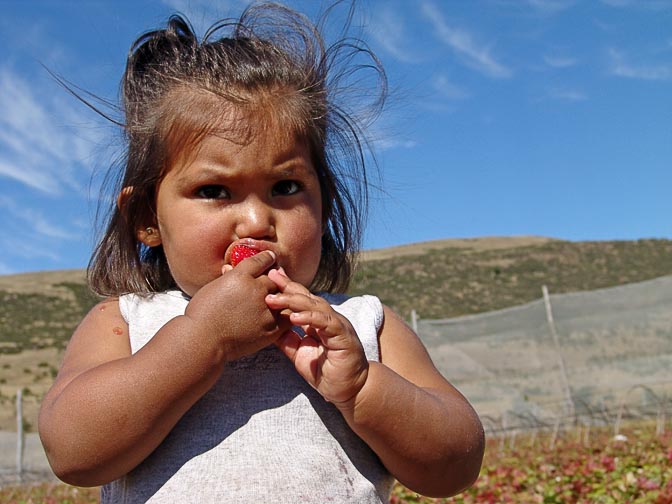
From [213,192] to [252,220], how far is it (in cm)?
11

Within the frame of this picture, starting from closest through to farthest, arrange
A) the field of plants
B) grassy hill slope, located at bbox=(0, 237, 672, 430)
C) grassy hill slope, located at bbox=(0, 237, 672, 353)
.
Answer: the field of plants
grassy hill slope, located at bbox=(0, 237, 672, 430)
grassy hill slope, located at bbox=(0, 237, 672, 353)

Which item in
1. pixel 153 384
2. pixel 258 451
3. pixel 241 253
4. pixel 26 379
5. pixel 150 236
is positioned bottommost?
pixel 258 451

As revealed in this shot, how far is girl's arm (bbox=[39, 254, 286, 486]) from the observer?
4.79 feet

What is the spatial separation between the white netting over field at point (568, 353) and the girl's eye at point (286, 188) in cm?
803

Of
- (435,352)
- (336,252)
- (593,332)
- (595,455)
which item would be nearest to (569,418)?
(593,332)

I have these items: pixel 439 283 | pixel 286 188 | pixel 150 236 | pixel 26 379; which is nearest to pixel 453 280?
pixel 439 283

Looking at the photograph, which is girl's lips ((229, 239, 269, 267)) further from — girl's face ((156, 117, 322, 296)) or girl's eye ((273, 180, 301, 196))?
girl's eye ((273, 180, 301, 196))

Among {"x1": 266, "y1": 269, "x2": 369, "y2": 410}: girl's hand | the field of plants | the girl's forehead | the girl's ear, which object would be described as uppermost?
the girl's forehead

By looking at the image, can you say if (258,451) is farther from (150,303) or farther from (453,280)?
(453,280)

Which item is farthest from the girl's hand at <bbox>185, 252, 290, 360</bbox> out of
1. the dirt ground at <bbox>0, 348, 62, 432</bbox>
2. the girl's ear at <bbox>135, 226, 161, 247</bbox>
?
the dirt ground at <bbox>0, 348, 62, 432</bbox>

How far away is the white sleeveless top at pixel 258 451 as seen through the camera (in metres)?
1.52

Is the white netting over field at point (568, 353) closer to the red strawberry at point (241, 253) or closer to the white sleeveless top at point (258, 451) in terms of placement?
the white sleeveless top at point (258, 451)

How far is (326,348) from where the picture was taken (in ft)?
4.90

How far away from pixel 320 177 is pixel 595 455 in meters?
4.09
